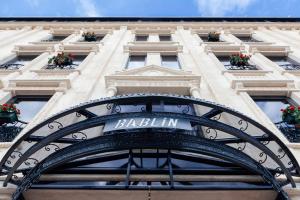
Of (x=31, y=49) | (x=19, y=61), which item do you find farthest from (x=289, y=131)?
(x=31, y=49)

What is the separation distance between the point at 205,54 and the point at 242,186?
943 cm

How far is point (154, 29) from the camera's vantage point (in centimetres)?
1895

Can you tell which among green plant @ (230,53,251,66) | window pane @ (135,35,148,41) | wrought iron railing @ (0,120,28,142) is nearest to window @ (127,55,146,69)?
green plant @ (230,53,251,66)

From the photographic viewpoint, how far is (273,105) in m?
9.50

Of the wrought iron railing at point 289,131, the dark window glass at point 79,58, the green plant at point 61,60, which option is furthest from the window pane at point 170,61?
the wrought iron railing at point 289,131

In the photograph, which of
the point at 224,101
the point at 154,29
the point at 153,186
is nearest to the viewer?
the point at 153,186

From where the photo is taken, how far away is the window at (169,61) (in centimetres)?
1302

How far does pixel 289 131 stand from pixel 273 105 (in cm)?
183

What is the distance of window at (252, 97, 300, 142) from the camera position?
7.70m

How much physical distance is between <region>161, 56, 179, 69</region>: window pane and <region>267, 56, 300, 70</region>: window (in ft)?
14.4

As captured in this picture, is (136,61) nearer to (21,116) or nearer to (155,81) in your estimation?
(155,81)

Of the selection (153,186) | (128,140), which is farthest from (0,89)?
(153,186)

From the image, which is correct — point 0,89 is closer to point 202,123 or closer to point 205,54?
point 202,123

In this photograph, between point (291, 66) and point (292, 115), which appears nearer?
point (292, 115)
